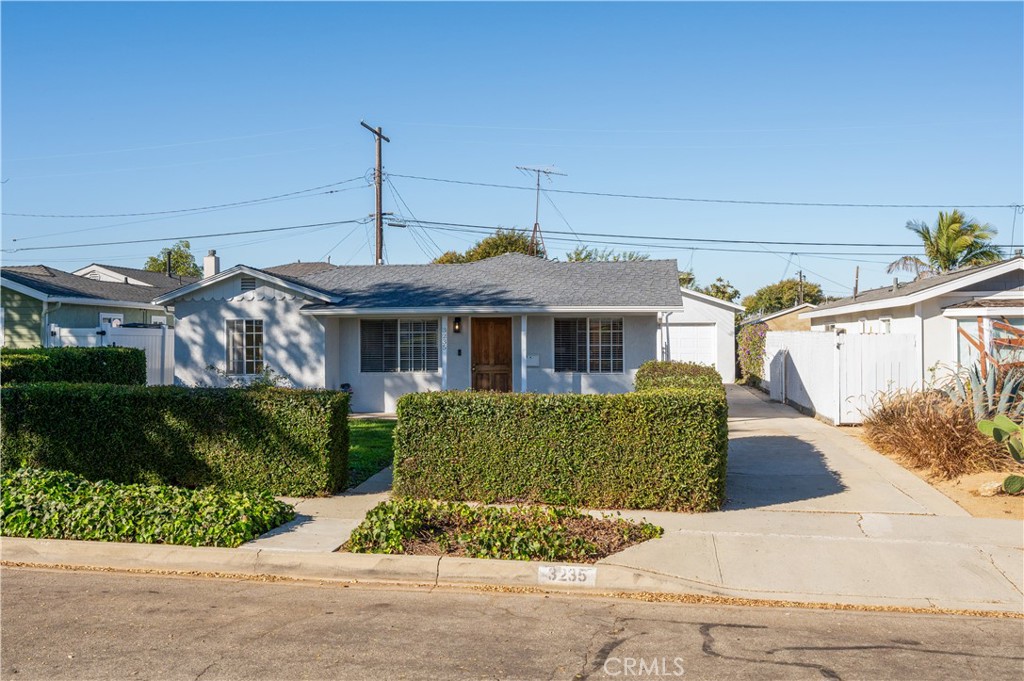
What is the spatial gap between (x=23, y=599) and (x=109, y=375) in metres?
12.1

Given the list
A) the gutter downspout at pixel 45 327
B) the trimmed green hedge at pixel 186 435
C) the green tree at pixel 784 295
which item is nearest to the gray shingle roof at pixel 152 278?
the gutter downspout at pixel 45 327

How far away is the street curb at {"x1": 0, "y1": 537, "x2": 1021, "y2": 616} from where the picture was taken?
257 inches

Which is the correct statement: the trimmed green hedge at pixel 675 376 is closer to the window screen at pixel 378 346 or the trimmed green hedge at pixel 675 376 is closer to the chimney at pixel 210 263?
the window screen at pixel 378 346

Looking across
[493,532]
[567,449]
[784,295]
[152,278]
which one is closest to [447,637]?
[493,532]

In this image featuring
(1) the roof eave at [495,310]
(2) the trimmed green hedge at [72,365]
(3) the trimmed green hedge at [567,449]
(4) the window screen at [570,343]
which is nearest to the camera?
(3) the trimmed green hedge at [567,449]

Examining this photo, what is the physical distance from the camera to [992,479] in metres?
10.2

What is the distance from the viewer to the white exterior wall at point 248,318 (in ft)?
61.4

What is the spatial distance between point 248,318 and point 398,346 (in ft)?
11.6

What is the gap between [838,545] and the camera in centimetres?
783

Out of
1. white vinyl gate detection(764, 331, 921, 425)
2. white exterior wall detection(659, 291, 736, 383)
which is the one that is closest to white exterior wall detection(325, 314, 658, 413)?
white vinyl gate detection(764, 331, 921, 425)

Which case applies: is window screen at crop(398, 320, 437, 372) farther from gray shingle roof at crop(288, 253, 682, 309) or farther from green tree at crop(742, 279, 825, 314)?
green tree at crop(742, 279, 825, 314)

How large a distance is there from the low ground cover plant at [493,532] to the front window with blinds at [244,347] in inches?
454

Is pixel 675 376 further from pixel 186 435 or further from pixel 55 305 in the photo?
pixel 55 305

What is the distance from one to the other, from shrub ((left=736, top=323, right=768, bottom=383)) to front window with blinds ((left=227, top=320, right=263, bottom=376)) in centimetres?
1488
